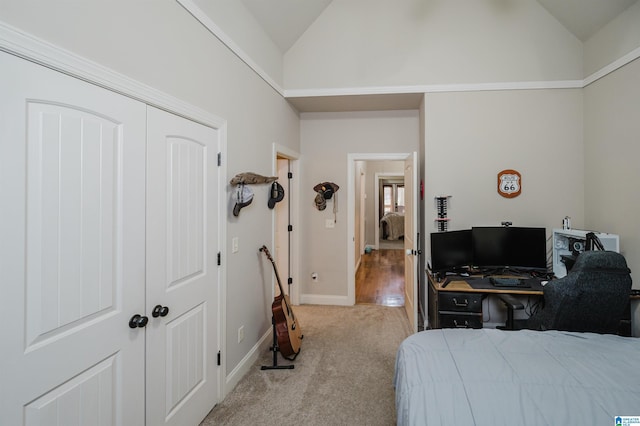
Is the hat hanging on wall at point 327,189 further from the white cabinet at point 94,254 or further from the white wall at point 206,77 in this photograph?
the white cabinet at point 94,254

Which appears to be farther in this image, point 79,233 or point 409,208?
point 409,208

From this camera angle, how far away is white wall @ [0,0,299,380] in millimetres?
1220

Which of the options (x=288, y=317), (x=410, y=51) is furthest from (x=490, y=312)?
(x=410, y=51)

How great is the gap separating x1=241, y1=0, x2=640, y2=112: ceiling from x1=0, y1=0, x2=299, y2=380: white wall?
1.75ft

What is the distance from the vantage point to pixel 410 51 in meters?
3.44

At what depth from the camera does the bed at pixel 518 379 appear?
3.91ft

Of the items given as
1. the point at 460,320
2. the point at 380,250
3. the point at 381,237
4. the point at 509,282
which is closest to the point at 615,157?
the point at 509,282

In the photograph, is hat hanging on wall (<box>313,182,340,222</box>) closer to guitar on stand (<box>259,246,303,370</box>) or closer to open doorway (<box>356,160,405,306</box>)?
open doorway (<box>356,160,405,306</box>)

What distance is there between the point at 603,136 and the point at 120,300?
4.11 m

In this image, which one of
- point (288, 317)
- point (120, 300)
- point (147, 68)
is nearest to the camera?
point (120, 300)

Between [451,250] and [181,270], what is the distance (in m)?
2.54

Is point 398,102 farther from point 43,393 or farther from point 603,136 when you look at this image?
point 43,393

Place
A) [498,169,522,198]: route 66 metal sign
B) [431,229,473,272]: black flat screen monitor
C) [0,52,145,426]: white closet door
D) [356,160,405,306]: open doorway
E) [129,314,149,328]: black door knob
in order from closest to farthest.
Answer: [0,52,145,426]: white closet door, [129,314,149,328]: black door knob, [431,229,473,272]: black flat screen monitor, [498,169,522,198]: route 66 metal sign, [356,160,405,306]: open doorway

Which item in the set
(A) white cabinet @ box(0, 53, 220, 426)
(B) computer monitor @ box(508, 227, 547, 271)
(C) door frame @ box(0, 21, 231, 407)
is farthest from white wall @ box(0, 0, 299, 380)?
(B) computer monitor @ box(508, 227, 547, 271)
